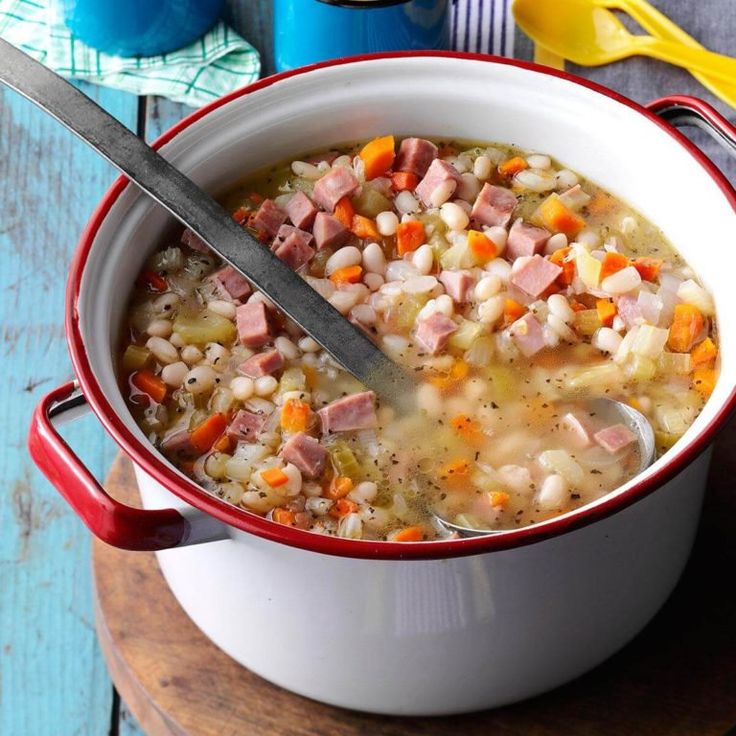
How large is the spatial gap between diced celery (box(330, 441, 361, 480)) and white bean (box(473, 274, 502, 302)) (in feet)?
1.22

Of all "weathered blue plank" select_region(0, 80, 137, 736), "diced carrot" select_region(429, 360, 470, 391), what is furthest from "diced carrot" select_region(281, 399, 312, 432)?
"weathered blue plank" select_region(0, 80, 137, 736)

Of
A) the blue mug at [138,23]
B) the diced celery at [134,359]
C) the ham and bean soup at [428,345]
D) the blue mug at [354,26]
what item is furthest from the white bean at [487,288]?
the blue mug at [138,23]

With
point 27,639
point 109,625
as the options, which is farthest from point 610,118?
point 27,639

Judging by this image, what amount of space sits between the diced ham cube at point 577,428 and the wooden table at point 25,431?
40 cm

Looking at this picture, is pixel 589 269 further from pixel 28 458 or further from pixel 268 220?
pixel 28 458

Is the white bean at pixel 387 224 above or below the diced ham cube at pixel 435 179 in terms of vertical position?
below

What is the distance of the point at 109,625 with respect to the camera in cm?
205

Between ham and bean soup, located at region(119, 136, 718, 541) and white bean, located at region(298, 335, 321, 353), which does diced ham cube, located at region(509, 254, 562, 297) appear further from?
white bean, located at region(298, 335, 321, 353)

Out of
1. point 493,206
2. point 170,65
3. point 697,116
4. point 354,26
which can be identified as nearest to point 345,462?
point 493,206

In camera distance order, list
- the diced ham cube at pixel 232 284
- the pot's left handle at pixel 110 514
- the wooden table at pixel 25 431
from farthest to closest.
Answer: the wooden table at pixel 25 431
the diced ham cube at pixel 232 284
the pot's left handle at pixel 110 514

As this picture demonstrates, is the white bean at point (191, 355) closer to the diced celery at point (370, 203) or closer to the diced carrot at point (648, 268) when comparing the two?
the diced celery at point (370, 203)

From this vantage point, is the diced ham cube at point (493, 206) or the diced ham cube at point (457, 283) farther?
the diced ham cube at point (493, 206)

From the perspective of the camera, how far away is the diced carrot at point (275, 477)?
5.68 feet

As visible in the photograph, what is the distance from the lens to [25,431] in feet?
8.70
